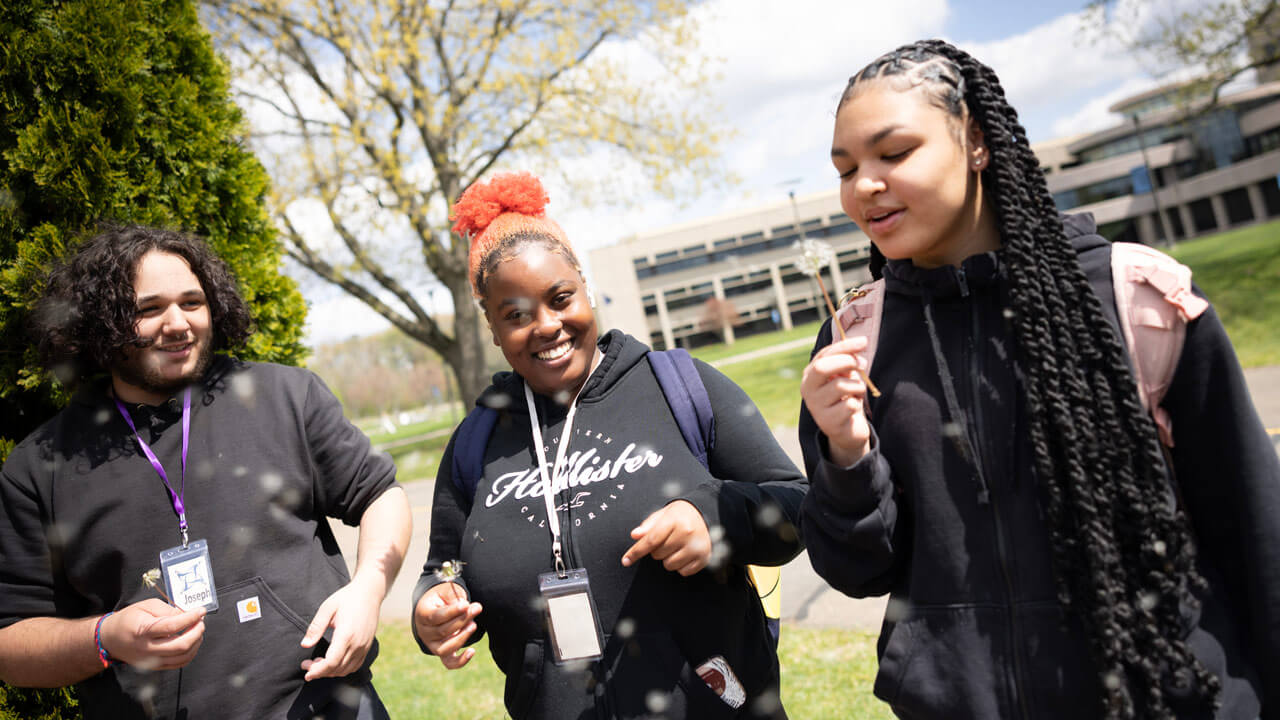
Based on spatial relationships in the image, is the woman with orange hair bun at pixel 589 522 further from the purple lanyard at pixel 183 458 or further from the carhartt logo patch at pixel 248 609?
the purple lanyard at pixel 183 458

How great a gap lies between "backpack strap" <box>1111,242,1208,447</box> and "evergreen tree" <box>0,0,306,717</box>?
10.1 ft

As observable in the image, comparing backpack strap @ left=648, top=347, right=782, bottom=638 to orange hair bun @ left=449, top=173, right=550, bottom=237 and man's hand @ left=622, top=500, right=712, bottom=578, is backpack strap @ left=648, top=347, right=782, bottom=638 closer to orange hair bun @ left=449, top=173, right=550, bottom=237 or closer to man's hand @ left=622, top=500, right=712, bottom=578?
man's hand @ left=622, top=500, right=712, bottom=578

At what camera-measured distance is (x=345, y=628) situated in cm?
220

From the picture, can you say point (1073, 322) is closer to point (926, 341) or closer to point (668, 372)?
point (926, 341)

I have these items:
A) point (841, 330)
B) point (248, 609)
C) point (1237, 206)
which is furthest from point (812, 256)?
point (1237, 206)

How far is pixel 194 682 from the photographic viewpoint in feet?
7.14

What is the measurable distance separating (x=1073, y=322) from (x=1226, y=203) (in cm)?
6784

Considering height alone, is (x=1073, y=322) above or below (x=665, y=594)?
above

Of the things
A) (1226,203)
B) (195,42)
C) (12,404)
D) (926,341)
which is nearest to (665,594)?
(926,341)

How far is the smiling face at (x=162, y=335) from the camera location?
92.0 inches

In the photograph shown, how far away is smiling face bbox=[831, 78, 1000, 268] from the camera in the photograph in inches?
62.9

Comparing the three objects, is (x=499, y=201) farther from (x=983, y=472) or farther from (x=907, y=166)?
(x=983, y=472)

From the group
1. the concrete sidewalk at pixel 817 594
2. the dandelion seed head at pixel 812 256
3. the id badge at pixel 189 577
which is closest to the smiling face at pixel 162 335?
the id badge at pixel 189 577

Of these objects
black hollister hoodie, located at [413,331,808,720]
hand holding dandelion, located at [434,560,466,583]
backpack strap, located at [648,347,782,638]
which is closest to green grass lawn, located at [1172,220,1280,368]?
backpack strap, located at [648,347,782,638]
